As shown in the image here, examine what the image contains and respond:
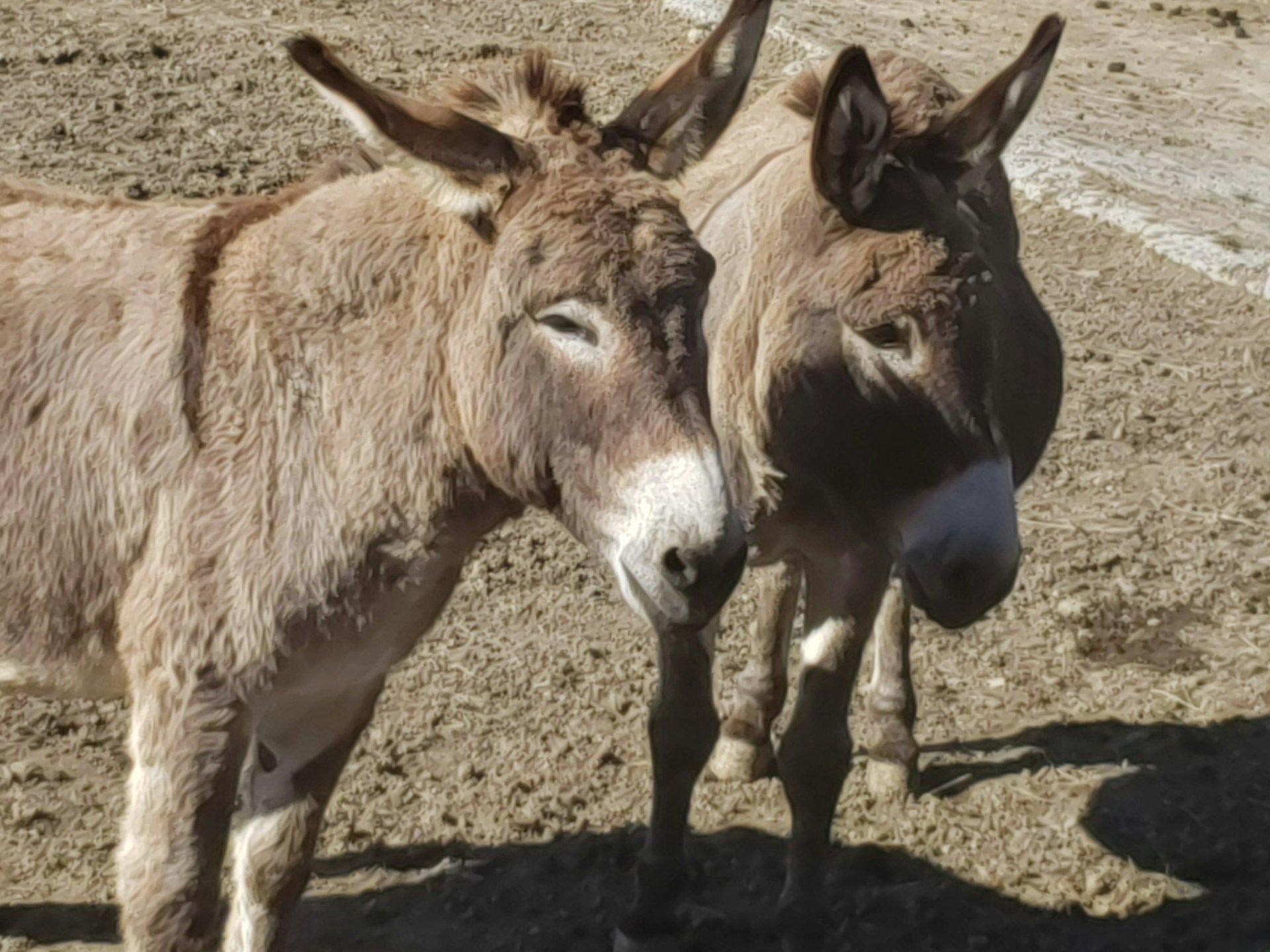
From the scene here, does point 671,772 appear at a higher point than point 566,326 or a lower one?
lower

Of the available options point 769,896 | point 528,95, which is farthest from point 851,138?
point 769,896

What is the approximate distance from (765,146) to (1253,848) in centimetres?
213

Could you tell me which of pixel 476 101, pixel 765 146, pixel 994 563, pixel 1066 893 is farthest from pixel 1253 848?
pixel 476 101

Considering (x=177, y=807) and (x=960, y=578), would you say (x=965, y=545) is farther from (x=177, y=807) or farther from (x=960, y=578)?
(x=177, y=807)

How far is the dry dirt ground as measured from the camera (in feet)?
12.2

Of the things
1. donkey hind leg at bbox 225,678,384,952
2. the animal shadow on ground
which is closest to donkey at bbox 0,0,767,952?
donkey hind leg at bbox 225,678,384,952

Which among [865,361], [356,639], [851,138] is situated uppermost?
[851,138]

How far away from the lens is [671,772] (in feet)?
11.7

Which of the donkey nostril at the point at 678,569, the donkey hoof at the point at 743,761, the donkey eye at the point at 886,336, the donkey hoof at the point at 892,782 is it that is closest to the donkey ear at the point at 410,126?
the donkey nostril at the point at 678,569

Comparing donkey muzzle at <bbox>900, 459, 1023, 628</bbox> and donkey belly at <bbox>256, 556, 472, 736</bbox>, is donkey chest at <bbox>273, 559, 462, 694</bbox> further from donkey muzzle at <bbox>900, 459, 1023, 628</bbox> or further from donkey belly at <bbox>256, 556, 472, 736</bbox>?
donkey muzzle at <bbox>900, 459, 1023, 628</bbox>

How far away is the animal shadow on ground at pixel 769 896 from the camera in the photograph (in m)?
3.62

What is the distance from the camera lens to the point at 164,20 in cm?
898

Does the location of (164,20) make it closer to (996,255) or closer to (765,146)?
A: (765,146)

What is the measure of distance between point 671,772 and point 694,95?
1616mm
